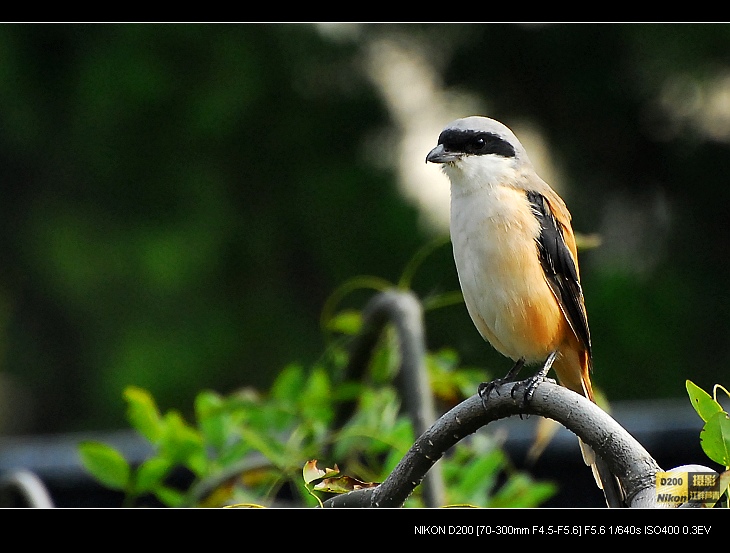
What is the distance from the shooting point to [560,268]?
2188mm

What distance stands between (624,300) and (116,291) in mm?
3189

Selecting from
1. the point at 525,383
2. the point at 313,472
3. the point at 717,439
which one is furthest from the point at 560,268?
the point at 717,439

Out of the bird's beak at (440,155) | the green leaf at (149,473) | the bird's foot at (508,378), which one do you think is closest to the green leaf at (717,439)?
the bird's foot at (508,378)

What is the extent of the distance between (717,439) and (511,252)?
39.7 inches

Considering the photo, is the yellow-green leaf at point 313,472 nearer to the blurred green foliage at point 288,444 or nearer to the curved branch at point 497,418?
the curved branch at point 497,418

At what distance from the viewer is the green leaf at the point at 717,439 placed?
3.54 ft

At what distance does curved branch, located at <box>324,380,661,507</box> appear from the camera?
1272mm

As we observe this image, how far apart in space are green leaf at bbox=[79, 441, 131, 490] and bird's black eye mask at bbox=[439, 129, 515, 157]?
3.24 ft

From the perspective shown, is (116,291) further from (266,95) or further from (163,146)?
(266,95)

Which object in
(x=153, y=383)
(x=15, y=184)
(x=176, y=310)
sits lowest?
(x=153, y=383)

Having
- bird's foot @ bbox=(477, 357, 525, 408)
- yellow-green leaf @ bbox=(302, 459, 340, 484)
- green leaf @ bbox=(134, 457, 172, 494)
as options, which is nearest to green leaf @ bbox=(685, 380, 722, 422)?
yellow-green leaf @ bbox=(302, 459, 340, 484)

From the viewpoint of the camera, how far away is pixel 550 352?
2.19m

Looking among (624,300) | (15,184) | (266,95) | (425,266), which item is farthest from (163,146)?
(624,300)

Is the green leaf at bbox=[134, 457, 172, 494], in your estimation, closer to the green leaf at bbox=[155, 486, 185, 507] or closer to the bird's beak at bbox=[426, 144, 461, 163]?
the green leaf at bbox=[155, 486, 185, 507]
